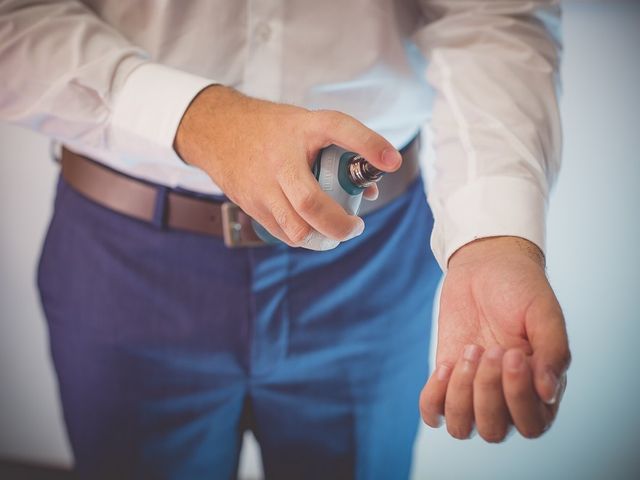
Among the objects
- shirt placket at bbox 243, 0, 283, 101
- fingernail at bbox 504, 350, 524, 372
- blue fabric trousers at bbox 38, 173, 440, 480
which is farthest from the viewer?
blue fabric trousers at bbox 38, 173, 440, 480

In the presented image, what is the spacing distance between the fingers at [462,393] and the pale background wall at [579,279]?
100 centimetres

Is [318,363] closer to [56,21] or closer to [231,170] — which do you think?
[231,170]

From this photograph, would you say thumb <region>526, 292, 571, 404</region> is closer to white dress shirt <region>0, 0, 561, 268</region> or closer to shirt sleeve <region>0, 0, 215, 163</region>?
white dress shirt <region>0, 0, 561, 268</region>

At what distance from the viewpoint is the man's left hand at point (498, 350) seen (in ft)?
1.45

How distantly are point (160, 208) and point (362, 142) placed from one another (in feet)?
1.46

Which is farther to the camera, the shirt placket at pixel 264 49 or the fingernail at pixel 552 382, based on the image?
the shirt placket at pixel 264 49

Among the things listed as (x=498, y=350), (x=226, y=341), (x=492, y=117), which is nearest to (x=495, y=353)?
(x=498, y=350)

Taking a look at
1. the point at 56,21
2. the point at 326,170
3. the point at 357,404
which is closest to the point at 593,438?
the point at 357,404

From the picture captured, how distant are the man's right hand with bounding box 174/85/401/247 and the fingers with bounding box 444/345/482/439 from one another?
15cm

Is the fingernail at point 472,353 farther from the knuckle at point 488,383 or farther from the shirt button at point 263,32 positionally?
the shirt button at point 263,32

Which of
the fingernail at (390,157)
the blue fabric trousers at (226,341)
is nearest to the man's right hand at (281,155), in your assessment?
the fingernail at (390,157)

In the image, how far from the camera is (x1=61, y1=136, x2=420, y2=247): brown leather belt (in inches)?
31.1

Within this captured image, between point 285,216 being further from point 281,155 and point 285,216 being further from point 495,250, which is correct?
point 495,250

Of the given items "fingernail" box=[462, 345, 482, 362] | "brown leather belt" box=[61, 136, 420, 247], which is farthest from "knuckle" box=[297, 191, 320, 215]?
"brown leather belt" box=[61, 136, 420, 247]
